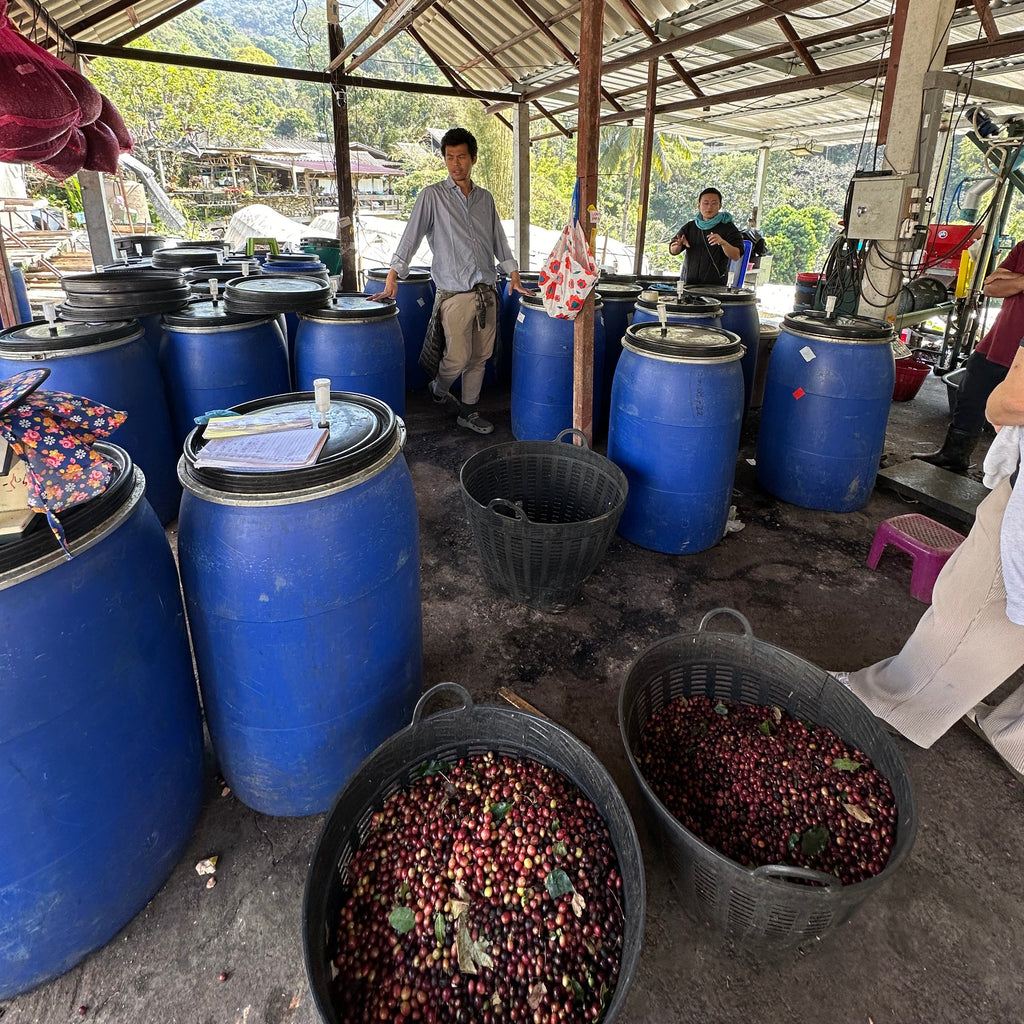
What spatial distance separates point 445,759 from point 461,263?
3821 millimetres

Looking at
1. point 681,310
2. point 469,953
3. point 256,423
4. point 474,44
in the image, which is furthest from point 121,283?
point 474,44

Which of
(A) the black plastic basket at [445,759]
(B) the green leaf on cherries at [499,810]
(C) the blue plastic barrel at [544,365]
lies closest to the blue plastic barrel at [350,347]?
(C) the blue plastic barrel at [544,365]

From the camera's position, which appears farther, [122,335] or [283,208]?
[283,208]

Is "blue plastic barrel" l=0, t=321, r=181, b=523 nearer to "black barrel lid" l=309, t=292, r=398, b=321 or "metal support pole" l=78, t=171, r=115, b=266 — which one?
"black barrel lid" l=309, t=292, r=398, b=321

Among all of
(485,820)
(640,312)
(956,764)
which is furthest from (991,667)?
(640,312)

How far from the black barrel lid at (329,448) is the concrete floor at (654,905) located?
1088 millimetres

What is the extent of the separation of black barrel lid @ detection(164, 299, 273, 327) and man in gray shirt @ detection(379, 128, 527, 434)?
1094 millimetres

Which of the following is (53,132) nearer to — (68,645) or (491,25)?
(68,645)

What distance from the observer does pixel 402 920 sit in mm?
1370

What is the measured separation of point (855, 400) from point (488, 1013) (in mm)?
3465

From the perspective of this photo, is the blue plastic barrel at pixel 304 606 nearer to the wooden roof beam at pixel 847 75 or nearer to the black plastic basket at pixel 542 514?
the black plastic basket at pixel 542 514

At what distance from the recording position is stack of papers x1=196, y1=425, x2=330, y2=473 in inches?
60.1

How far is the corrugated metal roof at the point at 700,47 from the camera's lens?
4.88m

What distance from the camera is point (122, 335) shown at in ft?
9.89
